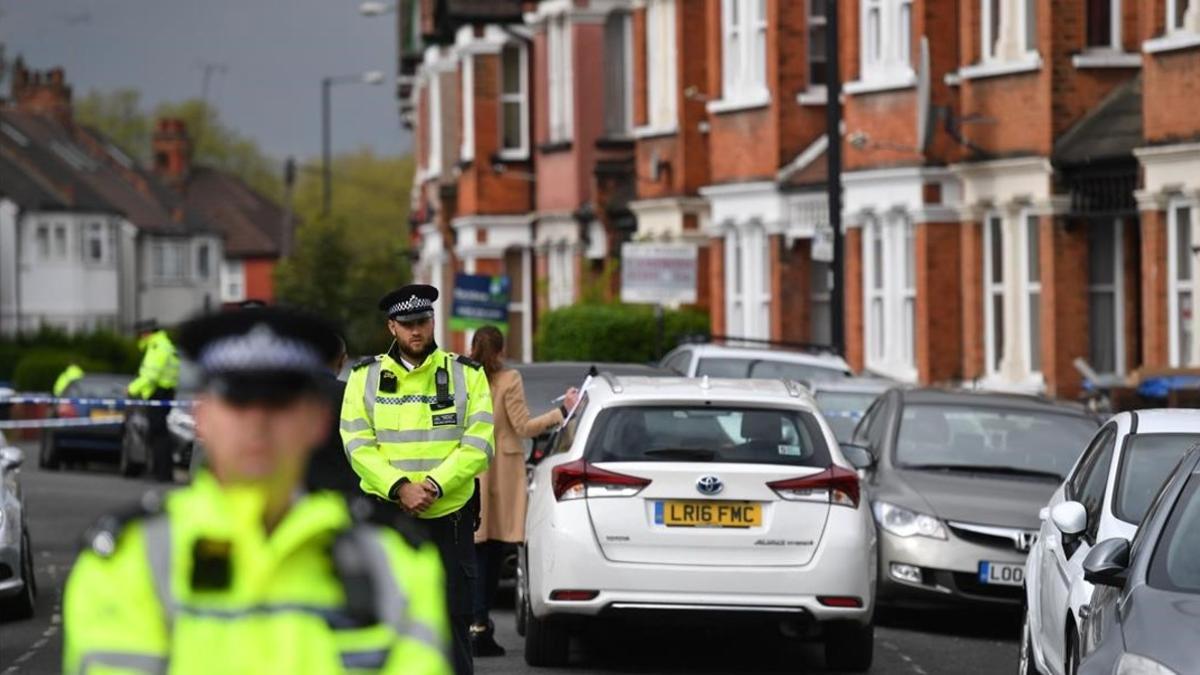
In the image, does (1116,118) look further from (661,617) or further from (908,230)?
(661,617)

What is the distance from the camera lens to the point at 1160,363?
86.4 ft

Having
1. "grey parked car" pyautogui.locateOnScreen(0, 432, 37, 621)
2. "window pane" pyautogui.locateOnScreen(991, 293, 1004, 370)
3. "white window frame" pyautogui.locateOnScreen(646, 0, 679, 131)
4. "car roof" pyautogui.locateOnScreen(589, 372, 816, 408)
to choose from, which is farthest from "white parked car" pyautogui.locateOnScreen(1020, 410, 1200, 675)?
"white window frame" pyautogui.locateOnScreen(646, 0, 679, 131)

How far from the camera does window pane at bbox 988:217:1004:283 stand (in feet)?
100

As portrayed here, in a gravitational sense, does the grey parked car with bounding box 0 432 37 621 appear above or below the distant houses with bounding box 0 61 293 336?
below

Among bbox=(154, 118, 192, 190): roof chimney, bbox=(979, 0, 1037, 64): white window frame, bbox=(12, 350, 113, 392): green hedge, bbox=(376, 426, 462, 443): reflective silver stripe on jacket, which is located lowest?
bbox=(12, 350, 113, 392): green hedge

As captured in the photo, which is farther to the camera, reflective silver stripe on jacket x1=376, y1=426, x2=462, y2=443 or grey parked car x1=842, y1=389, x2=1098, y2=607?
grey parked car x1=842, y1=389, x2=1098, y2=607

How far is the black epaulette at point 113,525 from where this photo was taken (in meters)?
4.02

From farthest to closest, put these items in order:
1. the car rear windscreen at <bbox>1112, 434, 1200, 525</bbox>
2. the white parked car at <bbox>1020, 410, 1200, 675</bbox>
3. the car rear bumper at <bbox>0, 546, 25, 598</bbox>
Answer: the car rear bumper at <bbox>0, 546, 25, 598</bbox>
the car rear windscreen at <bbox>1112, 434, 1200, 525</bbox>
the white parked car at <bbox>1020, 410, 1200, 675</bbox>

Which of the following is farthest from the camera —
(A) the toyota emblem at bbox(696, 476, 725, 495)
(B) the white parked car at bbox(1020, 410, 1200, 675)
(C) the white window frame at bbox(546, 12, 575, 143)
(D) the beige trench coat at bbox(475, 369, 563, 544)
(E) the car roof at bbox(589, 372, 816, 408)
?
(C) the white window frame at bbox(546, 12, 575, 143)

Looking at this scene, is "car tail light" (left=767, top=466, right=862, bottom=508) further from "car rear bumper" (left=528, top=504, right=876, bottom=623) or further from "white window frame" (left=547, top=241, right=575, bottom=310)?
"white window frame" (left=547, top=241, right=575, bottom=310)

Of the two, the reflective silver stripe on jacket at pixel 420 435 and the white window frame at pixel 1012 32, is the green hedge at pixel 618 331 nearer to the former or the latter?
the white window frame at pixel 1012 32

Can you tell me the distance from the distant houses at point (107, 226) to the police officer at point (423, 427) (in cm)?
7163

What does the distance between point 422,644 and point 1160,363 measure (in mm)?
23002

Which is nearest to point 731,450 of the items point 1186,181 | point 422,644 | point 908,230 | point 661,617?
point 661,617
